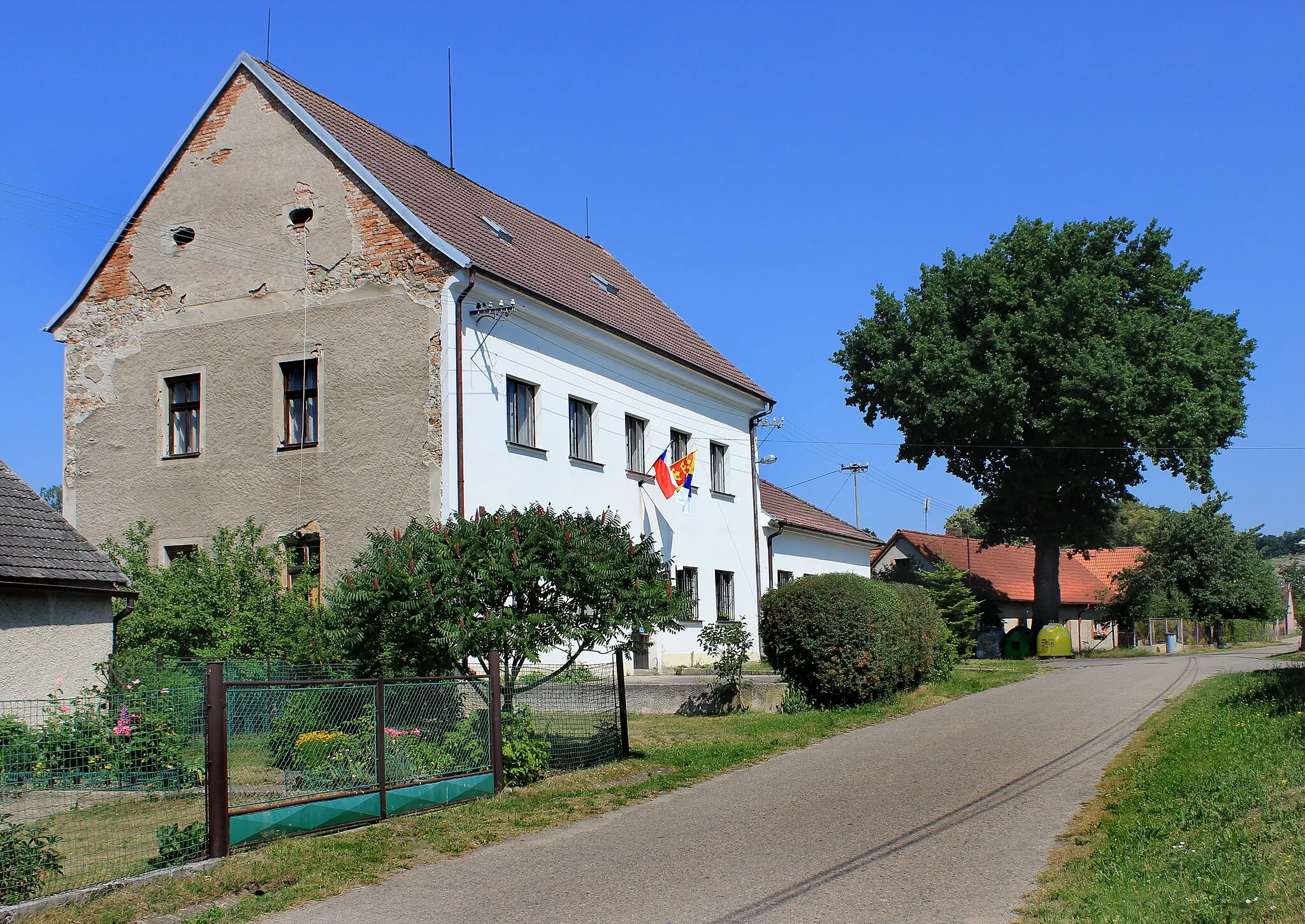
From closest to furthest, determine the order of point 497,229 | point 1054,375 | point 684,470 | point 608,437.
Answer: point 608,437
point 497,229
point 684,470
point 1054,375

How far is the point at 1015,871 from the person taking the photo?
7906 millimetres

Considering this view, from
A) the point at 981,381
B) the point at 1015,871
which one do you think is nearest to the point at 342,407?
the point at 1015,871

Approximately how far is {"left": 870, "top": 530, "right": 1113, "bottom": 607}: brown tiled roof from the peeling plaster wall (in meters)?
39.1

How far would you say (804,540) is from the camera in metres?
34.2

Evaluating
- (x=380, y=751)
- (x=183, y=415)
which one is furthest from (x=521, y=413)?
(x=380, y=751)

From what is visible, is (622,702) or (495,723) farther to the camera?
(622,702)

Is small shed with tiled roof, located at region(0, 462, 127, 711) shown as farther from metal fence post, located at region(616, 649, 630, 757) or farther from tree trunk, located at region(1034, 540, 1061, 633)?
tree trunk, located at region(1034, 540, 1061, 633)

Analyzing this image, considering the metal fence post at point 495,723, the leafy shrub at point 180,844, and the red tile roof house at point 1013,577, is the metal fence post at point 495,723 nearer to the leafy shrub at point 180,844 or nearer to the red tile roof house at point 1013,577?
the leafy shrub at point 180,844

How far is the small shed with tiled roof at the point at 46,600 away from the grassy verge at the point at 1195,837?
12.0 metres

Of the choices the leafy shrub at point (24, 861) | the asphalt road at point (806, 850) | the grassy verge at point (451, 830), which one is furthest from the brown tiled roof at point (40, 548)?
the asphalt road at point (806, 850)

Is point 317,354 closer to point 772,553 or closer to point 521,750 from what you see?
point 521,750

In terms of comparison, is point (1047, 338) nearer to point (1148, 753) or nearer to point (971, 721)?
point (971, 721)

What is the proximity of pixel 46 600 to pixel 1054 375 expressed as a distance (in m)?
33.2

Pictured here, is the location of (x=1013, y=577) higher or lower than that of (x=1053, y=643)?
higher
